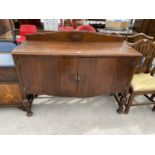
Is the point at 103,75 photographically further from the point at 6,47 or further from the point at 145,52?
the point at 6,47

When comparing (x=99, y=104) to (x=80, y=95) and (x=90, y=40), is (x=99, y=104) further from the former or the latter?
(x=90, y=40)

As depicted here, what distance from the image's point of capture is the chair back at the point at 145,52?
1524 millimetres

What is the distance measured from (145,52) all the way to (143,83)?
390 millimetres

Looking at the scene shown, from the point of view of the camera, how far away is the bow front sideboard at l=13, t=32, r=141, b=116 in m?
1.24

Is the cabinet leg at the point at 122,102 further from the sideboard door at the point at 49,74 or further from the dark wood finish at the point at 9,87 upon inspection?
the dark wood finish at the point at 9,87

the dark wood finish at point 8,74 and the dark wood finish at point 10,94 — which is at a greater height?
the dark wood finish at point 8,74

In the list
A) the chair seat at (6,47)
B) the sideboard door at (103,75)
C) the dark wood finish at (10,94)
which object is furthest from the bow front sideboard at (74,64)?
the chair seat at (6,47)

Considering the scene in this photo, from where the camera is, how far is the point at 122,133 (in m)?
1.53

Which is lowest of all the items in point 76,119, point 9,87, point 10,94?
point 76,119

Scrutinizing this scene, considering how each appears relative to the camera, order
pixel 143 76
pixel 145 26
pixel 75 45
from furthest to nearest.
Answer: pixel 145 26 < pixel 143 76 < pixel 75 45

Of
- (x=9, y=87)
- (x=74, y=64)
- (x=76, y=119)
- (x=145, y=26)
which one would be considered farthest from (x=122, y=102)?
(x=145, y=26)

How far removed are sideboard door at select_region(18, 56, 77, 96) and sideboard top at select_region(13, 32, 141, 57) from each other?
0.07 meters

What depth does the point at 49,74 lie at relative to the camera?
1.35 meters
